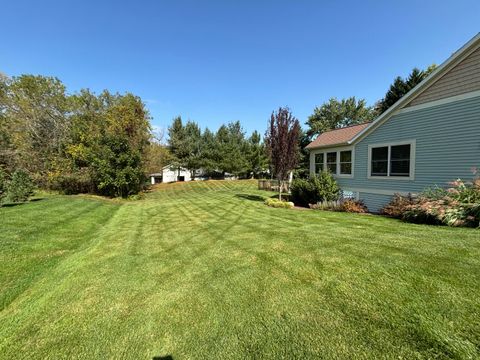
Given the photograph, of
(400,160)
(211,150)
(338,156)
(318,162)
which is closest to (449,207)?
(400,160)

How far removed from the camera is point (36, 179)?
22.2m

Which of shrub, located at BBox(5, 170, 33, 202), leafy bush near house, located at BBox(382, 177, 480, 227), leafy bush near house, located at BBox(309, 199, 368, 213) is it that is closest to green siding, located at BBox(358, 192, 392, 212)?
leafy bush near house, located at BBox(309, 199, 368, 213)

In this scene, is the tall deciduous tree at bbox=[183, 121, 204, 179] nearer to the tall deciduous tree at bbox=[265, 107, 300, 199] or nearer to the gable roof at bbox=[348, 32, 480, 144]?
the tall deciduous tree at bbox=[265, 107, 300, 199]

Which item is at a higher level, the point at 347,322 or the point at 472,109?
the point at 472,109

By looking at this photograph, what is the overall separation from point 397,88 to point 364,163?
56.4ft

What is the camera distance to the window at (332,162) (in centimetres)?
1377

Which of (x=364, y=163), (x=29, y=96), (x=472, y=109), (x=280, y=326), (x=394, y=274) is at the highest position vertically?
(x=29, y=96)

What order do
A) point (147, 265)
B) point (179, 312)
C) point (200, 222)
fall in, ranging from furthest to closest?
point (200, 222), point (147, 265), point (179, 312)

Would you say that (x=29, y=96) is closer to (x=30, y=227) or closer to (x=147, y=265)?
(x=30, y=227)

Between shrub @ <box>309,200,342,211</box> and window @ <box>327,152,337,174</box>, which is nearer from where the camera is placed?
shrub @ <box>309,200,342,211</box>

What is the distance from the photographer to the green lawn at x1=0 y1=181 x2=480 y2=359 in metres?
2.25

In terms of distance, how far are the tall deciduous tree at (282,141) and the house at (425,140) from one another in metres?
2.82

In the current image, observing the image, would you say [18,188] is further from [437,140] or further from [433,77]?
[433,77]

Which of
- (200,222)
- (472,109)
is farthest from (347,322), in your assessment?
(472,109)
